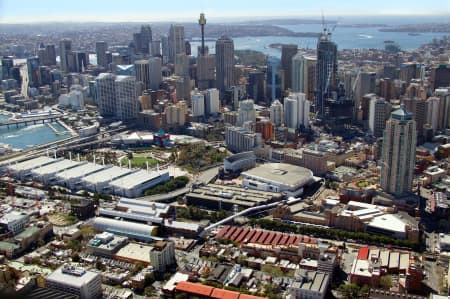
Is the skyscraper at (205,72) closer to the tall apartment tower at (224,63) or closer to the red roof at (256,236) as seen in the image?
the tall apartment tower at (224,63)

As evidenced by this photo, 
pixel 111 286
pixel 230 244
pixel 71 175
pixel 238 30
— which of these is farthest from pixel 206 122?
pixel 238 30

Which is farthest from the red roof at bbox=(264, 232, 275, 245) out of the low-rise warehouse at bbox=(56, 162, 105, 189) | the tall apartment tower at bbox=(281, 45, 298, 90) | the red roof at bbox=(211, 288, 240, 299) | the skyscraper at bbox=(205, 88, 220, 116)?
the tall apartment tower at bbox=(281, 45, 298, 90)

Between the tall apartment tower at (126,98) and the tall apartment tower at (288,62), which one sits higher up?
the tall apartment tower at (288,62)

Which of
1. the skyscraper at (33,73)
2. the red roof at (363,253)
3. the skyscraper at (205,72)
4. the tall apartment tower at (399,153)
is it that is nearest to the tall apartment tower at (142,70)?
the skyscraper at (205,72)

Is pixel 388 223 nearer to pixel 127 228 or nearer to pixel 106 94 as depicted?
pixel 127 228

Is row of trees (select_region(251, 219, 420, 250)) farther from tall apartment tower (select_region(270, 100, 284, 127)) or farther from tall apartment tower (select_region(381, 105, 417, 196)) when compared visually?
tall apartment tower (select_region(270, 100, 284, 127))

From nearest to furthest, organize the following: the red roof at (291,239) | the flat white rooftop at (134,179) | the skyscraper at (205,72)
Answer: the red roof at (291,239) → the flat white rooftop at (134,179) → the skyscraper at (205,72)
